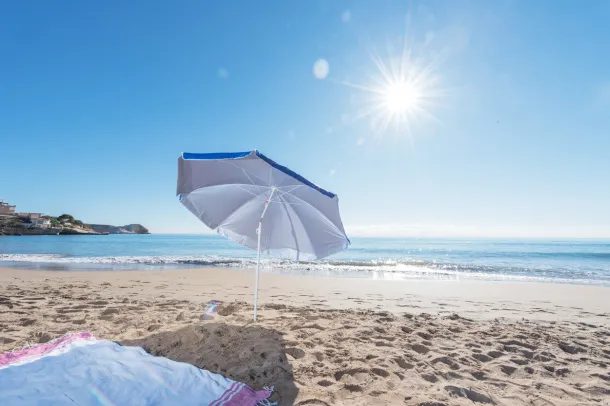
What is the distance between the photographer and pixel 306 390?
10.4 ft

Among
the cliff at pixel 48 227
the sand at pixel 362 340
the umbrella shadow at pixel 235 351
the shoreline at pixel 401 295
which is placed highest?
the cliff at pixel 48 227

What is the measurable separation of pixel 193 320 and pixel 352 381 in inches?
127

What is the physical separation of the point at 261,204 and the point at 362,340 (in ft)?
9.18

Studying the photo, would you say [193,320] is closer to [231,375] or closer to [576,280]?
[231,375]

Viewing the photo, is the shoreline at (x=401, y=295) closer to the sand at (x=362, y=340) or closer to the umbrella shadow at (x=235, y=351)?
the sand at (x=362, y=340)

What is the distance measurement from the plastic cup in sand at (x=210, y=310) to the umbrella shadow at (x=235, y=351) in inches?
22.7

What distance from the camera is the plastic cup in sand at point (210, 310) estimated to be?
18.6 feet

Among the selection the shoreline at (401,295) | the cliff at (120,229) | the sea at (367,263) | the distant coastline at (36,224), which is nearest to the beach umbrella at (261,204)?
the shoreline at (401,295)

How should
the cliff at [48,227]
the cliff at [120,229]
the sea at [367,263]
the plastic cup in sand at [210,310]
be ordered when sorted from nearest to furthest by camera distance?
the plastic cup in sand at [210,310]
the sea at [367,263]
the cliff at [48,227]
the cliff at [120,229]

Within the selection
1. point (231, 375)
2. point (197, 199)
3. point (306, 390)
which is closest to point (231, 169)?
point (197, 199)

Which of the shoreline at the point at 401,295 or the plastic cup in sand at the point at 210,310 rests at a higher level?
the plastic cup in sand at the point at 210,310

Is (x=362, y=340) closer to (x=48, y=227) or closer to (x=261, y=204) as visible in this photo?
(x=261, y=204)

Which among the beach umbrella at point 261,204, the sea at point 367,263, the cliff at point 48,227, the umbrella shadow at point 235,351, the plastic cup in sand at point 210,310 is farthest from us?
the cliff at point 48,227

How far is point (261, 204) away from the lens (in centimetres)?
541
